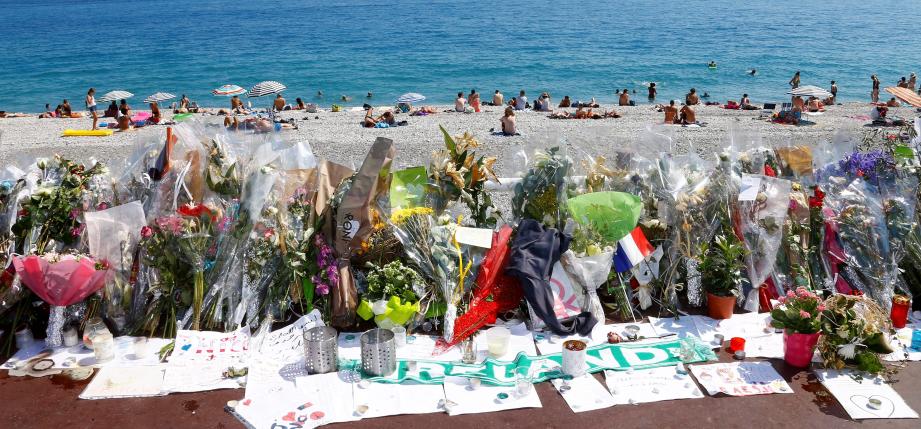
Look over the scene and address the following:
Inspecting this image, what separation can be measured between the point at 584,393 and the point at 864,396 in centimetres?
195

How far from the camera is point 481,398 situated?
4996 mm

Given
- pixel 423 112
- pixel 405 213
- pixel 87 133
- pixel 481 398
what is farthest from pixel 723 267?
pixel 423 112

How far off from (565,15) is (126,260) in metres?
83.3

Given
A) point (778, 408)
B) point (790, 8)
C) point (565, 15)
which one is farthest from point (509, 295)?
point (790, 8)

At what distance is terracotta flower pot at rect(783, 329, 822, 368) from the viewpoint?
5301 mm

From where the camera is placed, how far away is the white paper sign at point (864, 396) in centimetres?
476

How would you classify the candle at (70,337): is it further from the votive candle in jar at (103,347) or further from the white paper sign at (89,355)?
the votive candle in jar at (103,347)

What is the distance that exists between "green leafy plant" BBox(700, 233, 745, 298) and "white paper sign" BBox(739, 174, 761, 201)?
14.4 inches

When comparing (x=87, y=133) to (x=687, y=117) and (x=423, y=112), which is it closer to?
(x=423, y=112)

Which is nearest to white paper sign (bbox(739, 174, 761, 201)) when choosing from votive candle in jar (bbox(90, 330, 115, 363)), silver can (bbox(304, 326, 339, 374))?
silver can (bbox(304, 326, 339, 374))

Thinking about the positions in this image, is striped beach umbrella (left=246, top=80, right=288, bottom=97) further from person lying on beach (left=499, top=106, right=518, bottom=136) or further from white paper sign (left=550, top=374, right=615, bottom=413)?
white paper sign (left=550, top=374, right=615, bottom=413)

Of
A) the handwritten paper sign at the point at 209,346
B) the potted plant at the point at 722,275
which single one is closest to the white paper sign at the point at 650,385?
the potted plant at the point at 722,275

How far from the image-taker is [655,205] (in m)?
6.54

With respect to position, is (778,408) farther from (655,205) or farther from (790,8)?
(790,8)
